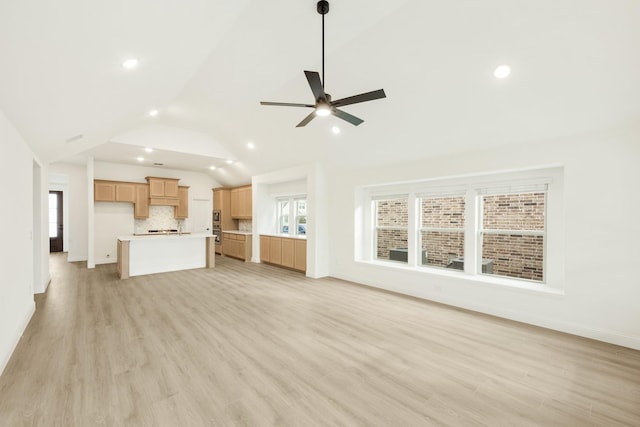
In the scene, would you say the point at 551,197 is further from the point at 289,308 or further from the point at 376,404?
the point at 289,308

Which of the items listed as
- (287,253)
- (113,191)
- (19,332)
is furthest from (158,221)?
(19,332)

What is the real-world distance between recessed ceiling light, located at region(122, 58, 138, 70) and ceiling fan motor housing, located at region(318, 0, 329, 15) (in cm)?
166

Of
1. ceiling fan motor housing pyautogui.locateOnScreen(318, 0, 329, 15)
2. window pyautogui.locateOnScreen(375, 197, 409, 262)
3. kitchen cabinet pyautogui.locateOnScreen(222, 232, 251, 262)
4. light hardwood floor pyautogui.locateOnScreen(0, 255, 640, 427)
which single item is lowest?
light hardwood floor pyautogui.locateOnScreen(0, 255, 640, 427)

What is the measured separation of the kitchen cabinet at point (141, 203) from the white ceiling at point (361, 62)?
3.78m

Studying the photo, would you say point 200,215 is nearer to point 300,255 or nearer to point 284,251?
point 284,251

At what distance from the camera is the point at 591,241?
10.3ft

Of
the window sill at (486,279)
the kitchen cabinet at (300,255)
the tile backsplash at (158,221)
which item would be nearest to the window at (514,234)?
the window sill at (486,279)

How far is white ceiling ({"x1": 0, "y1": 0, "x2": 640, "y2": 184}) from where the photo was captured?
6.18 feet

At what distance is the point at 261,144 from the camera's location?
21.1 ft

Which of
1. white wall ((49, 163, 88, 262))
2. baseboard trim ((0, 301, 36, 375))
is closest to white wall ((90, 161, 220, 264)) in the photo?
white wall ((49, 163, 88, 262))

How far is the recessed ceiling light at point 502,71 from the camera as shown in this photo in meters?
2.76

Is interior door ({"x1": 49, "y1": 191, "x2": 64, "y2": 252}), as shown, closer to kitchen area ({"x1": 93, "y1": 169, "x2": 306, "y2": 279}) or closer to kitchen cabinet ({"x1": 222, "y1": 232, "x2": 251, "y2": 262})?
kitchen area ({"x1": 93, "y1": 169, "x2": 306, "y2": 279})

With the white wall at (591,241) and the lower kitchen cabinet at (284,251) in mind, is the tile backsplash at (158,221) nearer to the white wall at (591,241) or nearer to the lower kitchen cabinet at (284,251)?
the lower kitchen cabinet at (284,251)

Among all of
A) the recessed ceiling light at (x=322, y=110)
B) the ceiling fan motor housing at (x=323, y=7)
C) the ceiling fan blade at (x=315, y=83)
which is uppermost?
the ceiling fan motor housing at (x=323, y=7)
